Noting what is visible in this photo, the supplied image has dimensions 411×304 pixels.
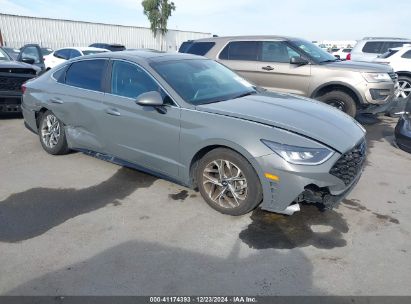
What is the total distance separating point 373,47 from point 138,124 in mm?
11020

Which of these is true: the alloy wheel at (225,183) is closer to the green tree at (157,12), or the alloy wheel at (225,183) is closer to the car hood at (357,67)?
the car hood at (357,67)

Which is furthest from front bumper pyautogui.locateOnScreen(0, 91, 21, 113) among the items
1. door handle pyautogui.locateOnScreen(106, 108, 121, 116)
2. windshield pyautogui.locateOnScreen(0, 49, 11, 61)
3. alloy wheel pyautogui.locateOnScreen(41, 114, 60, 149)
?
door handle pyautogui.locateOnScreen(106, 108, 121, 116)

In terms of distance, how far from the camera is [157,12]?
128 ft

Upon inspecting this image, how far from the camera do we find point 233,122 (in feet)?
10.7

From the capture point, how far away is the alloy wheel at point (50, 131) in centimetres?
508

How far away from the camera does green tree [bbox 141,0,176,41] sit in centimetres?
3878

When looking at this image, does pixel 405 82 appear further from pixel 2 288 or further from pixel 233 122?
pixel 2 288

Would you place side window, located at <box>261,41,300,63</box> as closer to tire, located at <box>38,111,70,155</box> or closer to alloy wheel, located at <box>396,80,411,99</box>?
alloy wheel, located at <box>396,80,411,99</box>

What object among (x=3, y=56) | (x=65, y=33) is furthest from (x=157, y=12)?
(x=3, y=56)

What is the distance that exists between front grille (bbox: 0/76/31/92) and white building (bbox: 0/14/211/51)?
22.0 m

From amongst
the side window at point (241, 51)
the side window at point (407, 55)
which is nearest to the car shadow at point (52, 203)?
the side window at point (241, 51)

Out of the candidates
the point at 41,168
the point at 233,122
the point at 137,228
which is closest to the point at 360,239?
the point at 233,122

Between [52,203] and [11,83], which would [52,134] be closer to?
[52,203]

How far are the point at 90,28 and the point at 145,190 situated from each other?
109 feet
